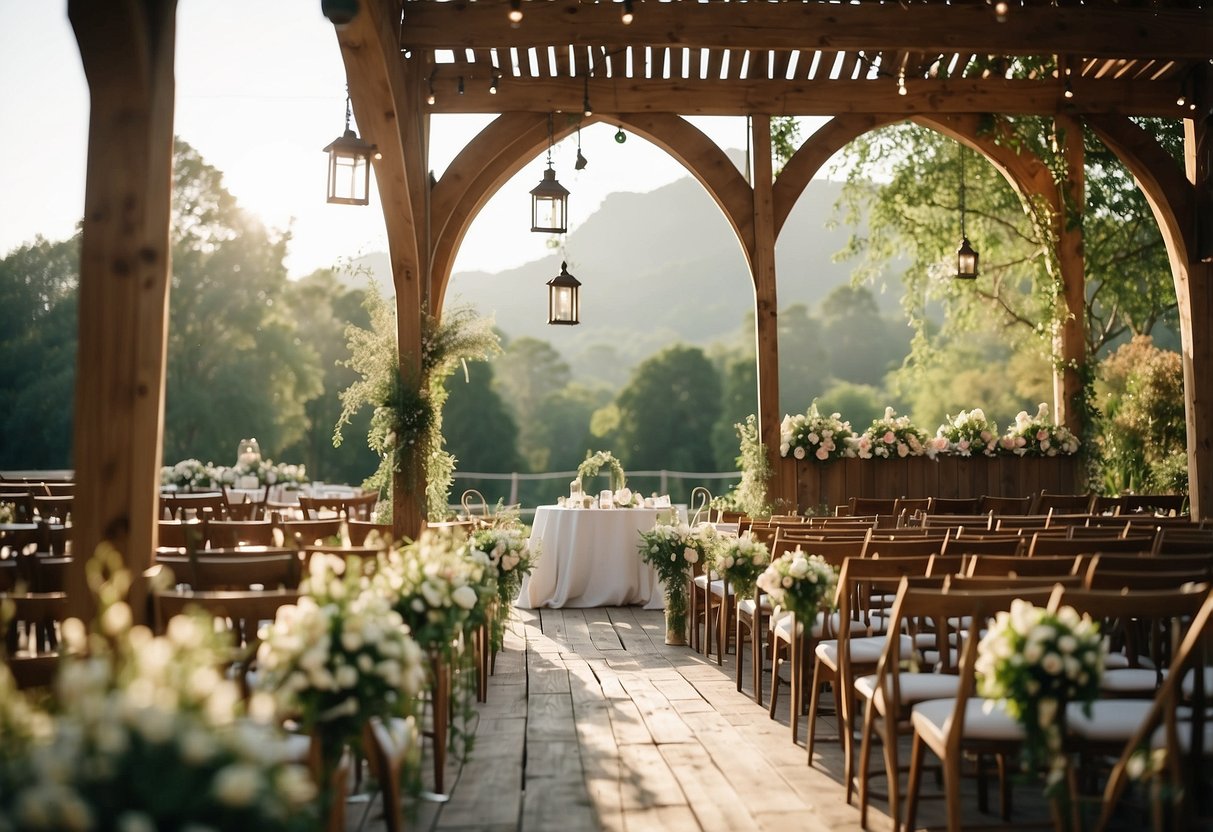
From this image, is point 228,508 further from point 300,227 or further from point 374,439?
point 300,227

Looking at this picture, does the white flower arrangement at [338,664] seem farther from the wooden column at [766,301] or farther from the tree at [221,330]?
the tree at [221,330]

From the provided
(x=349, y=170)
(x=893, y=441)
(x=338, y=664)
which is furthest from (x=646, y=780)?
(x=893, y=441)

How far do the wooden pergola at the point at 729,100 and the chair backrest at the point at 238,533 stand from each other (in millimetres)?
2063

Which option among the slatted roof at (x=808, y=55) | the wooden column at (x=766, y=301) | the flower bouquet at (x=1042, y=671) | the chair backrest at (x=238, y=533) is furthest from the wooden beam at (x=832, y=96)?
the flower bouquet at (x=1042, y=671)

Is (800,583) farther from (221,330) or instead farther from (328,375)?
(328,375)

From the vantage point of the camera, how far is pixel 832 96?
9625mm

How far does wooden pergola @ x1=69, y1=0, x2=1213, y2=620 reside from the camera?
3098mm

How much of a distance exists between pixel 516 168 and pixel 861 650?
7.00 meters

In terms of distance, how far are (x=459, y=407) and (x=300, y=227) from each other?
1036 centimetres

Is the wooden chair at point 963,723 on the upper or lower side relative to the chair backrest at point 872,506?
lower

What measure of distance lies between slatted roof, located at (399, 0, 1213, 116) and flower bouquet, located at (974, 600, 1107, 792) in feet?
20.8

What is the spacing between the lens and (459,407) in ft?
118

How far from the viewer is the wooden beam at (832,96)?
941 cm

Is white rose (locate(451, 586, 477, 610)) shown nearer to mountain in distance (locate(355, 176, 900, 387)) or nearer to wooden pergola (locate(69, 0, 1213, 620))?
wooden pergola (locate(69, 0, 1213, 620))
